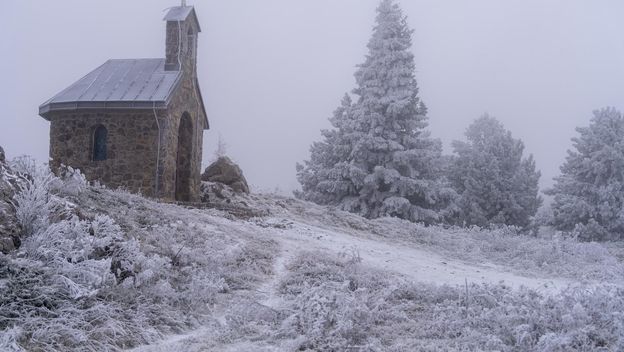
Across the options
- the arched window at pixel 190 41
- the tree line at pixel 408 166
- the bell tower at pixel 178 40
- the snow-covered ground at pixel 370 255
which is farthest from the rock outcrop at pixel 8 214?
the tree line at pixel 408 166

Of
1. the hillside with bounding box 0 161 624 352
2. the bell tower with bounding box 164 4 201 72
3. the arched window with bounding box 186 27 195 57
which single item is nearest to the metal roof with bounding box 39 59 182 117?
the bell tower with bounding box 164 4 201 72

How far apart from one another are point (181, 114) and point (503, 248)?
417 inches

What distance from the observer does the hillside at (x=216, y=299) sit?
Answer: 6.07 m

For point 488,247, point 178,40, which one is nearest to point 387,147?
point 488,247

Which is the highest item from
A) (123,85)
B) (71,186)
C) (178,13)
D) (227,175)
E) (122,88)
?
(178,13)

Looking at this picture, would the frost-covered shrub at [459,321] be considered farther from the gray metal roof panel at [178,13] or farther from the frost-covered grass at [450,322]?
the gray metal roof panel at [178,13]

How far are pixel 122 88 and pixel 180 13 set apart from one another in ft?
10.3

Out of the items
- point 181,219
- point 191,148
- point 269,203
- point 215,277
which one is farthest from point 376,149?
point 215,277

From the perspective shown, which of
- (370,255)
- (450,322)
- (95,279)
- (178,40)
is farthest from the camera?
(178,40)

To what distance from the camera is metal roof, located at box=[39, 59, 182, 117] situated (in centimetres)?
1728

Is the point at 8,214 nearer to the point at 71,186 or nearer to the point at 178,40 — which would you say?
the point at 71,186

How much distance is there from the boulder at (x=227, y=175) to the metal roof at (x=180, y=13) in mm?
5821

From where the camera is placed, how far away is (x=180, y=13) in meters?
19.0

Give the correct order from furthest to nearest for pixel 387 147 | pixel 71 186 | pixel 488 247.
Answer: pixel 387 147 → pixel 488 247 → pixel 71 186
